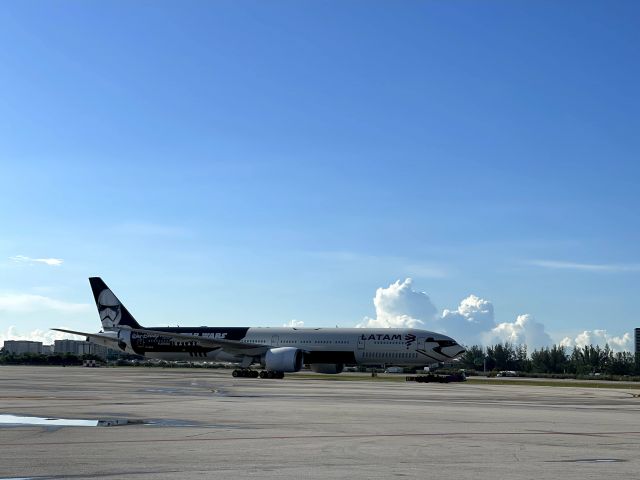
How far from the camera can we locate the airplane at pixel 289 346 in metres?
70.7

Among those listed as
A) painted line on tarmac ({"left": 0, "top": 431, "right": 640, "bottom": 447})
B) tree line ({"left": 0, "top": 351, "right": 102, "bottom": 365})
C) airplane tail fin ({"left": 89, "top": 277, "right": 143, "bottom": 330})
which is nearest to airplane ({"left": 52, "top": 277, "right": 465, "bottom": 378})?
airplane tail fin ({"left": 89, "top": 277, "right": 143, "bottom": 330})

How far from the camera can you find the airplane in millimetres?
70688

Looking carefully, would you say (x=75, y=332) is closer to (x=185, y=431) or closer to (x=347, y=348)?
(x=347, y=348)

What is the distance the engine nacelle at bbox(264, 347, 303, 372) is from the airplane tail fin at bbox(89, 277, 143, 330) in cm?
2656

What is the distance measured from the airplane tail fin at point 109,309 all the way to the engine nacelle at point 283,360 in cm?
2656

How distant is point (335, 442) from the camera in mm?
16344

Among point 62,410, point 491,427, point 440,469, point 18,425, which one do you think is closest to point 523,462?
point 440,469

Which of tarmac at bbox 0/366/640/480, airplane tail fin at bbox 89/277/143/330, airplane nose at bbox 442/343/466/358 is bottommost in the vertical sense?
tarmac at bbox 0/366/640/480

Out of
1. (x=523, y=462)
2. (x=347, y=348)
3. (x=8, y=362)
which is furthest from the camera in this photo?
(x=8, y=362)

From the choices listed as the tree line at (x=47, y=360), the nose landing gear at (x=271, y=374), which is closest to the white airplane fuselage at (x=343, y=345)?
the nose landing gear at (x=271, y=374)

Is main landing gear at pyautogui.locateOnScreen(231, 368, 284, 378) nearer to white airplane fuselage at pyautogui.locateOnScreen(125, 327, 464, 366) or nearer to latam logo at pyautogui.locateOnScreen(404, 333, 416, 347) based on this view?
white airplane fuselage at pyautogui.locateOnScreen(125, 327, 464, 366)

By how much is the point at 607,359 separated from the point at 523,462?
175 m

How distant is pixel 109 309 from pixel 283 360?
101ft

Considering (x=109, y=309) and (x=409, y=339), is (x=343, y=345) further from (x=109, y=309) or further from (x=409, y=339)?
(x=109, y=309)
